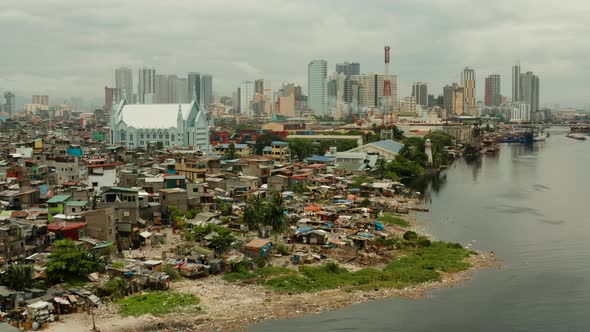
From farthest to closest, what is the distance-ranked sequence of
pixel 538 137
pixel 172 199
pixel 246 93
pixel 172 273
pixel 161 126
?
pixel 246 93 < pixel 538 137 < pixel 161 126 < pixel 172 199 < pixel 172 273

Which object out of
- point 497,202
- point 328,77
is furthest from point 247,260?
point 328,77

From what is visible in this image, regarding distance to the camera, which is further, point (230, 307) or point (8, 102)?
point (8, 102)

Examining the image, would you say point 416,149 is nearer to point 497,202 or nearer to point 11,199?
point 497,202

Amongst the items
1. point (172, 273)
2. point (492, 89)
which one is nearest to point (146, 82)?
point (492, 89)

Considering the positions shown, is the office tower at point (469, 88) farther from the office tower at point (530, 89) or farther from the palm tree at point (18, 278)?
the palm tree at point (18, 278)

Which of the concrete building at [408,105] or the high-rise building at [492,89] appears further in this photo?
the high-rise building at [492,89]

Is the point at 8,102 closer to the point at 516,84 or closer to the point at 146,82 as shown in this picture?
the point at 146,82

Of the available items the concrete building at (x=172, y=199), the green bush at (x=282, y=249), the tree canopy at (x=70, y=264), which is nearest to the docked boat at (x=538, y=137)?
the concrete building at (x=172, y=199)
